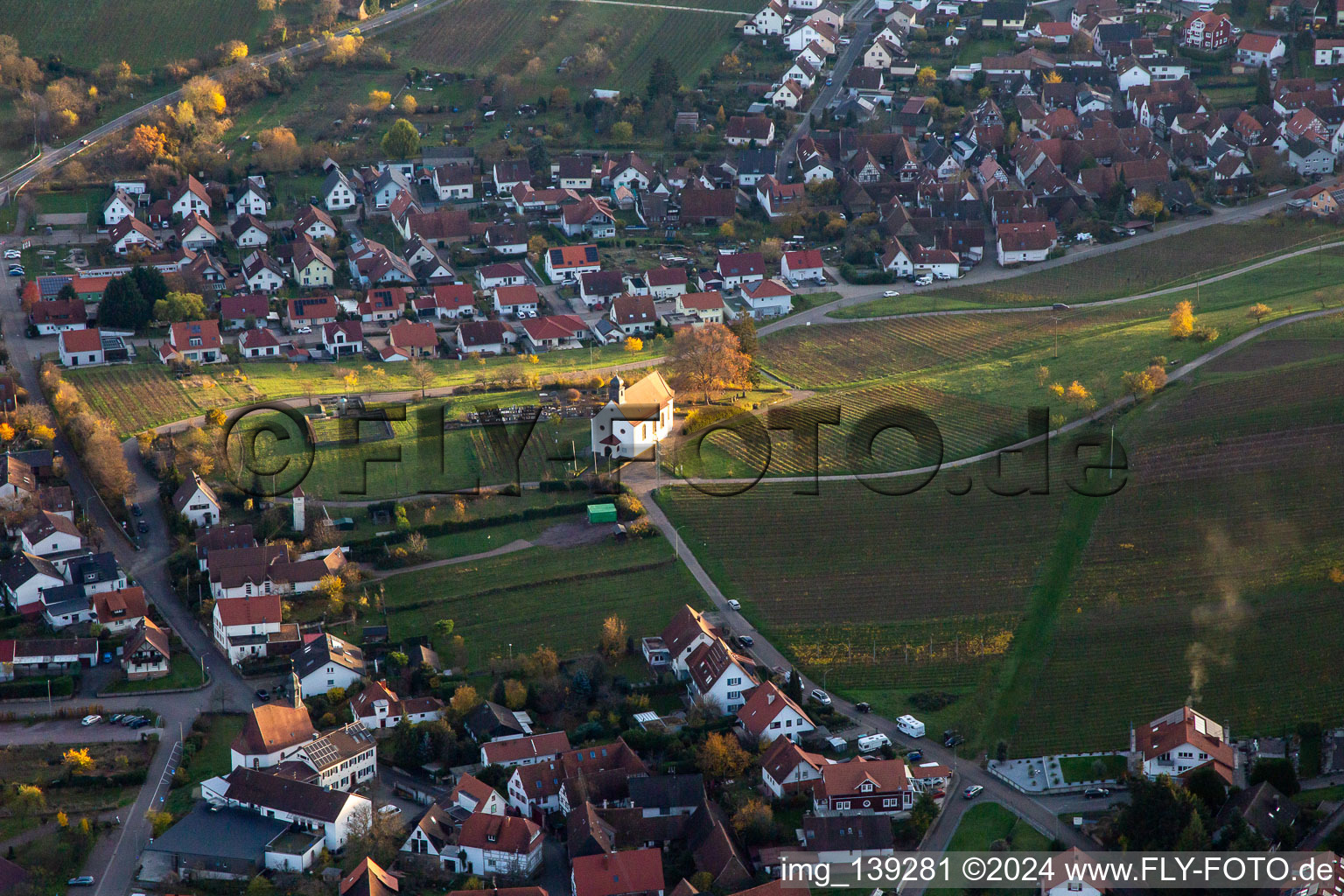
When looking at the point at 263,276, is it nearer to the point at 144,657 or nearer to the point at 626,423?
the point at 626,423

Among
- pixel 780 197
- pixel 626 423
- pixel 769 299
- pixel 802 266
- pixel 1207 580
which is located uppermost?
pixel 780 197

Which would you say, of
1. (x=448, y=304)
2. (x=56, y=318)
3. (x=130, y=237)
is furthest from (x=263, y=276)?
(x=56, y=318)

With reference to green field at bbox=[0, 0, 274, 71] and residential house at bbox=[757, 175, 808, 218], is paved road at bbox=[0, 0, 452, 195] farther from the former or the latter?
residential house at bbox=[757, 175, 808, 218]

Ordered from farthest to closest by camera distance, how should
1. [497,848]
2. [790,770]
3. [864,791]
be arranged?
[790,770]
[864,791]
[497,848]

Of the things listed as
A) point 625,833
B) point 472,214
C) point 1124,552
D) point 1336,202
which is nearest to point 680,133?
point 472,214

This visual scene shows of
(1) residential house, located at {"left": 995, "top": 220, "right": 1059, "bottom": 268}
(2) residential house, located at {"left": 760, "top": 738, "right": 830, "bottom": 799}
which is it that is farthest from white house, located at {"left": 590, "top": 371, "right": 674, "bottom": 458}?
(1) residential house, located at {"left": 995, "top": 220, "right": 1059, "bottom": 268}

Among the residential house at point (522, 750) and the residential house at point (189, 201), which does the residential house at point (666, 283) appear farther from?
the residential house at point (522, 750)

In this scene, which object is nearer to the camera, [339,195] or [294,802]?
[294,802]
